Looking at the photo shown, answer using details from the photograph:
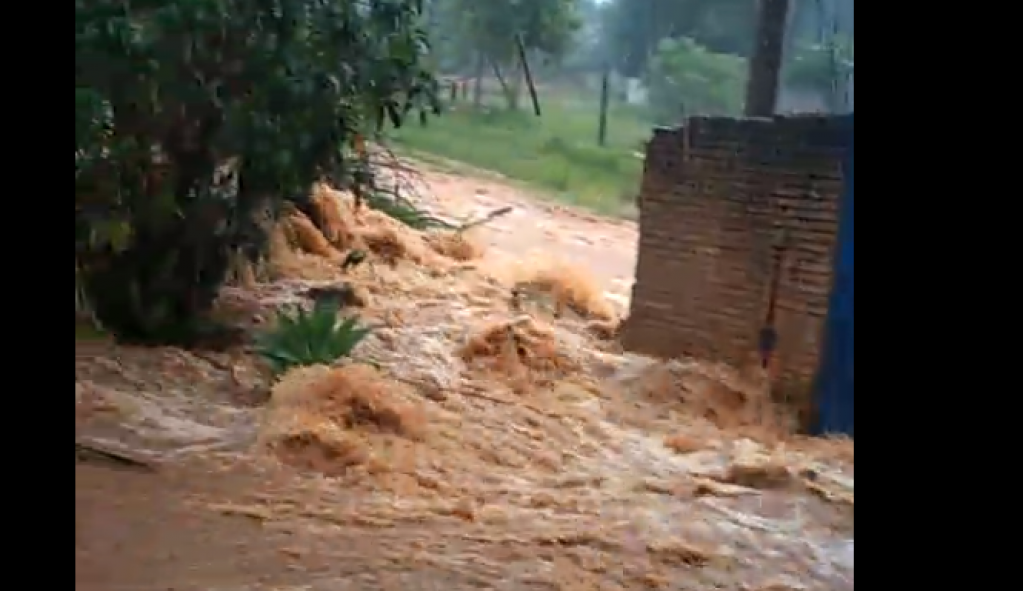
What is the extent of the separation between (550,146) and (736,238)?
4.61 metres

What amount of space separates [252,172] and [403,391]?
35.9 inches

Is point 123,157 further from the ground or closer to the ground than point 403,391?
further from the ground

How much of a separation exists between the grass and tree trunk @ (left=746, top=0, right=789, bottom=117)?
82.9 inches

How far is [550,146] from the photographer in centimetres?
950

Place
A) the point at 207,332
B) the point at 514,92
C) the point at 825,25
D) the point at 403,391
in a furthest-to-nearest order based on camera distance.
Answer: the point at 514,92, the point at 207,332, the point at 403,391, the point at 825,25

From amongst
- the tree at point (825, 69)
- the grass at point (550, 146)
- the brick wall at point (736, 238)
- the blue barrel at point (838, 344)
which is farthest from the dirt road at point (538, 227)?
the blue barrel at point (838, 344)

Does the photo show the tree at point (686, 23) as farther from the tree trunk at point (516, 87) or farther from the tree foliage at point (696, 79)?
the tree trunk at point (516, 87)

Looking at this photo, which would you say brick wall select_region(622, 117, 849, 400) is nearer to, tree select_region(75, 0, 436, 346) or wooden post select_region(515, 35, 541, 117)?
tree select_region(75, 0, 436, 346)

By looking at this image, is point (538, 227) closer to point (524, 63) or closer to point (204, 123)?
point (524, 63)

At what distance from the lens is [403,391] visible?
14.3 feet

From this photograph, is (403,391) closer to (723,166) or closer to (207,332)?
(207,332)
